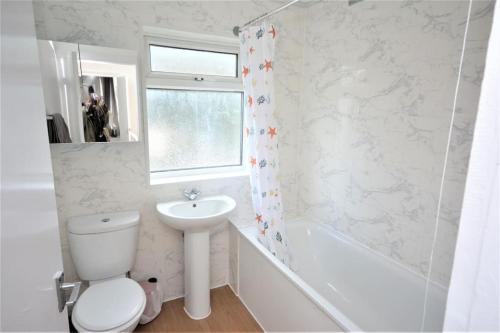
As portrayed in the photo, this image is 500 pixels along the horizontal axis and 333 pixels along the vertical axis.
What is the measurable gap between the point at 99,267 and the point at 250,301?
1118 millimetres

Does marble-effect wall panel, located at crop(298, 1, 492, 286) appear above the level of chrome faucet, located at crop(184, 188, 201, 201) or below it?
above

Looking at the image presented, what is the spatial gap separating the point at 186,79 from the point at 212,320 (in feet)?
6.04

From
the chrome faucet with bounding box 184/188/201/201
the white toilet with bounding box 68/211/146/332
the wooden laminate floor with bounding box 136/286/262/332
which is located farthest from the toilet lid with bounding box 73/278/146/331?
the chrome faucet with bounding box 184/188/201/201

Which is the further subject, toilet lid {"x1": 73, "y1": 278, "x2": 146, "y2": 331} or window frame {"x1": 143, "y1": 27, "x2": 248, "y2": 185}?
window frame {"x1": 143, "y1": 27, "x2": 248, "y2": 185}

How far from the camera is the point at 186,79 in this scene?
224 centimetres

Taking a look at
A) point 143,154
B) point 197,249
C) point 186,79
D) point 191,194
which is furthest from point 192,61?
point 197,249

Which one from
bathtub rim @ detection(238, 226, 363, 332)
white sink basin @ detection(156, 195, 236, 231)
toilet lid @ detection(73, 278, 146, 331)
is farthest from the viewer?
white sink basin @ detection(156, 195, 236, 231)

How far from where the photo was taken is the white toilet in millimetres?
1543

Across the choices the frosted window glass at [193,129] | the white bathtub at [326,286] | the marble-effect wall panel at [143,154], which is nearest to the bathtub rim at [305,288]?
the white bathtub at [326,286]

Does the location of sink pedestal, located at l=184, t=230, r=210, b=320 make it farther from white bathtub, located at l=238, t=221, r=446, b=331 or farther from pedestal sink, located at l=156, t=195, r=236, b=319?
white bathtub, located at l=238, t=221, r=446, b=331

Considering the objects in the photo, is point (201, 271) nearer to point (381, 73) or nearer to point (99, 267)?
point (99, 267)

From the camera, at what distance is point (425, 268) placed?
5.77ft

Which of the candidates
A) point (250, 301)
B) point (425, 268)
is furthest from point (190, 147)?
point (425, 268)

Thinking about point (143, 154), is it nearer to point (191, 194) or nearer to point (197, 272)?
point (191, 194)
